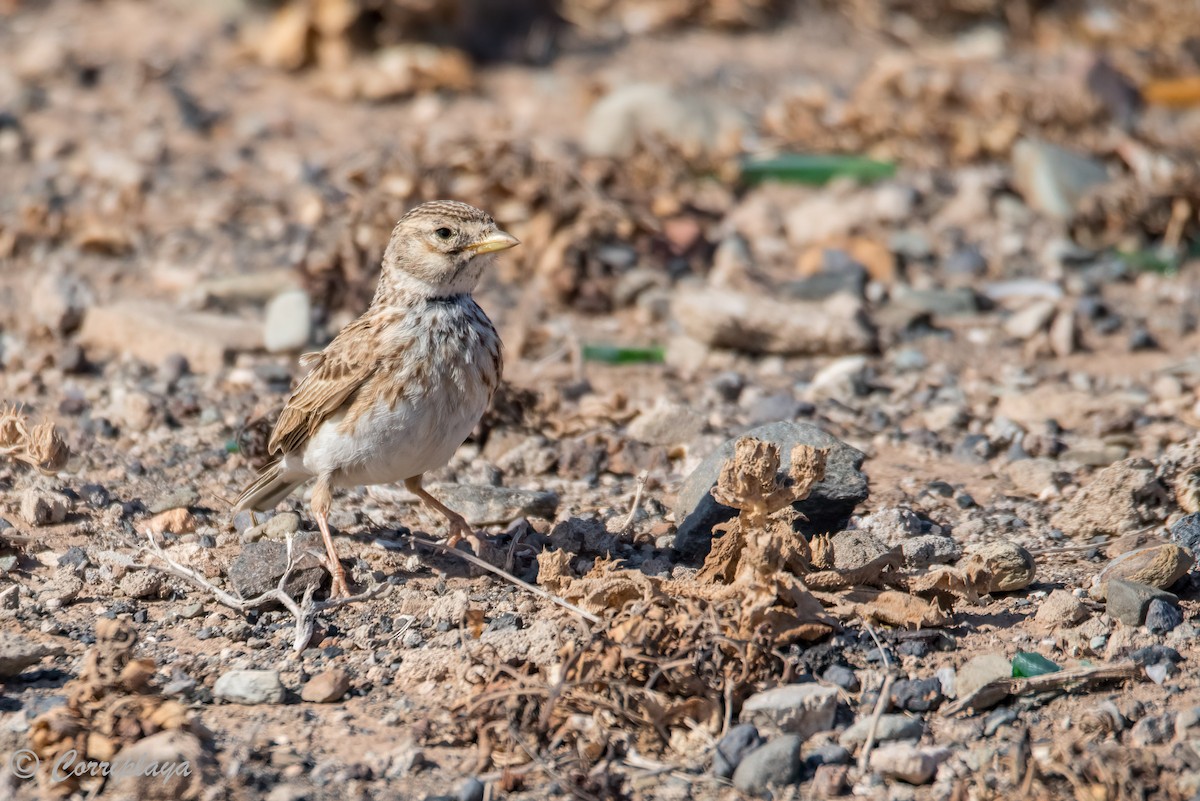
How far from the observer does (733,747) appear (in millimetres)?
4418

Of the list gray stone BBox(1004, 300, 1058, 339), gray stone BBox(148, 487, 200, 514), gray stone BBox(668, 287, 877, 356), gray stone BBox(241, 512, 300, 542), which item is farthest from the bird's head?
gray stone BBox(1004, 300, 1058, 339)

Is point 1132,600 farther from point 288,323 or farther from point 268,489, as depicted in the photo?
point 288,323

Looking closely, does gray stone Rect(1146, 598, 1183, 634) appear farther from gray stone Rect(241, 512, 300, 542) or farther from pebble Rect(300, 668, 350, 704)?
gray stone Rect(241, 512, 300, 542)

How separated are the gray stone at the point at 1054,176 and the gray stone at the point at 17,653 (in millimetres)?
7491

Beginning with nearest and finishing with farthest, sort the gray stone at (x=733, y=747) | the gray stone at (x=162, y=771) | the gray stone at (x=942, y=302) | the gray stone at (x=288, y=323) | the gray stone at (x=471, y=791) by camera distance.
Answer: the gray stone at (x=162, y=771) < the gray stone at (x=471, y=791) < the gray stone at (x=733, y=747) < the gray stone at (x=288, y=323) < the gray stone at (x=942, y=302)

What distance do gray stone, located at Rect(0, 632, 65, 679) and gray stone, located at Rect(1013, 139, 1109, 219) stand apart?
7.49 meters

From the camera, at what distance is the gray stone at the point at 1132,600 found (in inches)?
198

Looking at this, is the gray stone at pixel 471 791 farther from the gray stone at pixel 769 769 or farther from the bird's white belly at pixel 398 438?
the bird's white belly at pixel 398 438

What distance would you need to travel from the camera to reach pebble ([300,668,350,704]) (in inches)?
188

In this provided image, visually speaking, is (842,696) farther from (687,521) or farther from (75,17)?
(75,17)

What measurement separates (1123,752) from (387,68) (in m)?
8.92

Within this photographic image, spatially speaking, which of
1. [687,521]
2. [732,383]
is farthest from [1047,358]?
[687,521]

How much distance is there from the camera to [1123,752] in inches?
165

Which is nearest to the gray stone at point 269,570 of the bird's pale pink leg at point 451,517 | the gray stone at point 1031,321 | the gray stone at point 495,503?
the bird's pale pink leg at point 451,517
